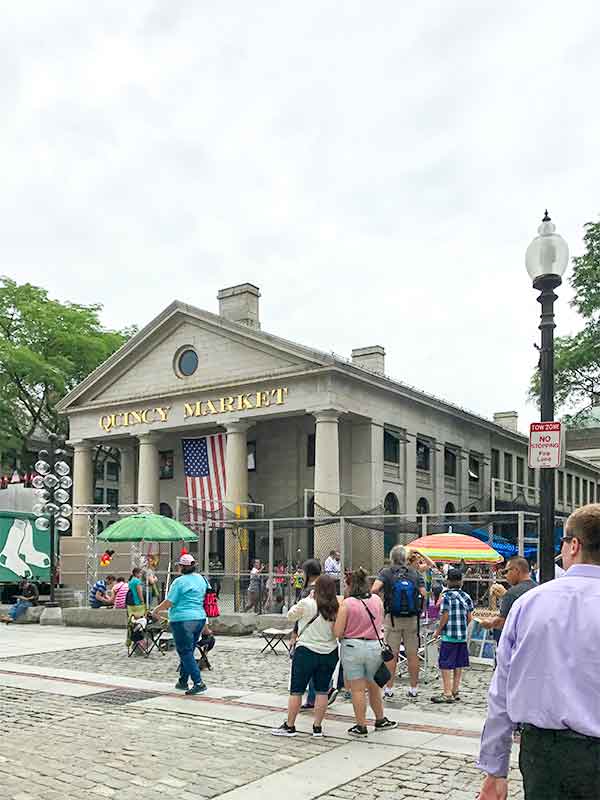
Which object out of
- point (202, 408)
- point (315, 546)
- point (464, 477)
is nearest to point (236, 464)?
point (202, 408)

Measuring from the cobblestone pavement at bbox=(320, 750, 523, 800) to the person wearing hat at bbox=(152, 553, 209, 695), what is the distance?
13.3 feet

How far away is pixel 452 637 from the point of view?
1077 centimetres

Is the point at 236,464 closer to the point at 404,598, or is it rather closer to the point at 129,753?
the point at 404,598

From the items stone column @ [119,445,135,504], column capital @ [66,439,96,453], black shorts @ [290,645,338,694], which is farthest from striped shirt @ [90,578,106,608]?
stone column @ [119,445,135,504]

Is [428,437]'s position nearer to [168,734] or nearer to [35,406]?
[35,406]

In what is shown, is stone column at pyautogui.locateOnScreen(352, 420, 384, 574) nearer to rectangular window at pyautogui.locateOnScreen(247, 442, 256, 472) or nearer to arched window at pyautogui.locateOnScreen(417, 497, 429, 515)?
arched window at pyautogui.locateOnScreen(417, 497, 429, 515)

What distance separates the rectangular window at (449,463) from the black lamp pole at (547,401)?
119 ft

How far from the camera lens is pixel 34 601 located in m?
26.5

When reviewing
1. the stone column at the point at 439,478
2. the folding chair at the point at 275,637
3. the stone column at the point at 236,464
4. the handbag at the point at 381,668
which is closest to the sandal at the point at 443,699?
the handbag at the point at 381,668

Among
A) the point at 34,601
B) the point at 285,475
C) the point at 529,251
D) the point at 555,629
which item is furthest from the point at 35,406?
the point at 555,629

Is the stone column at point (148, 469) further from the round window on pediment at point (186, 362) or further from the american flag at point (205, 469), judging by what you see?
the american flag at point (205, 469)

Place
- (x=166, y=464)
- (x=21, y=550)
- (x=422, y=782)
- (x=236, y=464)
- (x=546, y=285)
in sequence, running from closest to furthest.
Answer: (x=422, y=782) < (x=546, y=285) < (x=21, y=550) < (x=236, y=464) < (x=166, y=464)

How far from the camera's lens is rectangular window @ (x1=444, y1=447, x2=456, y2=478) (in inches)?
1813

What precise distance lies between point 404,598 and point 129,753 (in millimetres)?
4389
